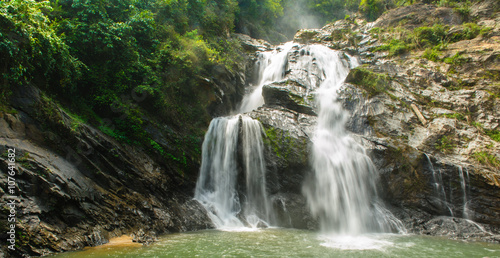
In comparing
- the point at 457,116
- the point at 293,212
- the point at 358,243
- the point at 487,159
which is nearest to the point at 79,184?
the point at 293,212

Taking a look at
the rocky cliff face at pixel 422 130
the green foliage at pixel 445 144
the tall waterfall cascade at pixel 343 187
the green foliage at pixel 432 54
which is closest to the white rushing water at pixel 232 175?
the rocky cliff face at pixel 422 130

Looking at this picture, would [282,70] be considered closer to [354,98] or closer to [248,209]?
[354,98]

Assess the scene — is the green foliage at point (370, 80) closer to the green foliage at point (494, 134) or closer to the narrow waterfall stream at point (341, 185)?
the narrow waterfall stream at point (341, 185)

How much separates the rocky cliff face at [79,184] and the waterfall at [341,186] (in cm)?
477

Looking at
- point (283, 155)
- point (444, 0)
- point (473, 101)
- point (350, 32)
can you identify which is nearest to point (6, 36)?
point (283, 155)

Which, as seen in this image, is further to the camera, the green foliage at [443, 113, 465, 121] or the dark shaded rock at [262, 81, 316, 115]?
the dark shaded rock at [262, 81, 316, 115]

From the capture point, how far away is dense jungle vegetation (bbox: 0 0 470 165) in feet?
20.7

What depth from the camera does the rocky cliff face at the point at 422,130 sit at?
9875 mm

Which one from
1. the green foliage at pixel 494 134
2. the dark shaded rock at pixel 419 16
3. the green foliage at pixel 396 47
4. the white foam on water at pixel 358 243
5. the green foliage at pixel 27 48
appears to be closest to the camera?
the green foliage at pixel 27 48

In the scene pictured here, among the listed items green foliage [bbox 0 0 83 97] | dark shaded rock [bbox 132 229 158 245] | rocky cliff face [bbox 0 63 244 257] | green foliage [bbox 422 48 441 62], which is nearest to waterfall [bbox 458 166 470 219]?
green foliage [bbox 422 48 441 62]

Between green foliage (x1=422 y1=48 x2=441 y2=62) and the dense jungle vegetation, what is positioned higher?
green foliage (x1=422 y1=48 x2=441 y2=62)

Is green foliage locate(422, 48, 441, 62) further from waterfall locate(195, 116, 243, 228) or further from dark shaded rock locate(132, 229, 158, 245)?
dark shaded rock locate(132, 229, 158, 245)

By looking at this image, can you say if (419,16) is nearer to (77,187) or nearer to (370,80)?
(370,80)

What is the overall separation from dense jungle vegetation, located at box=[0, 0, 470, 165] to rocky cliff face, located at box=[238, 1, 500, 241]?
12.6 feet
